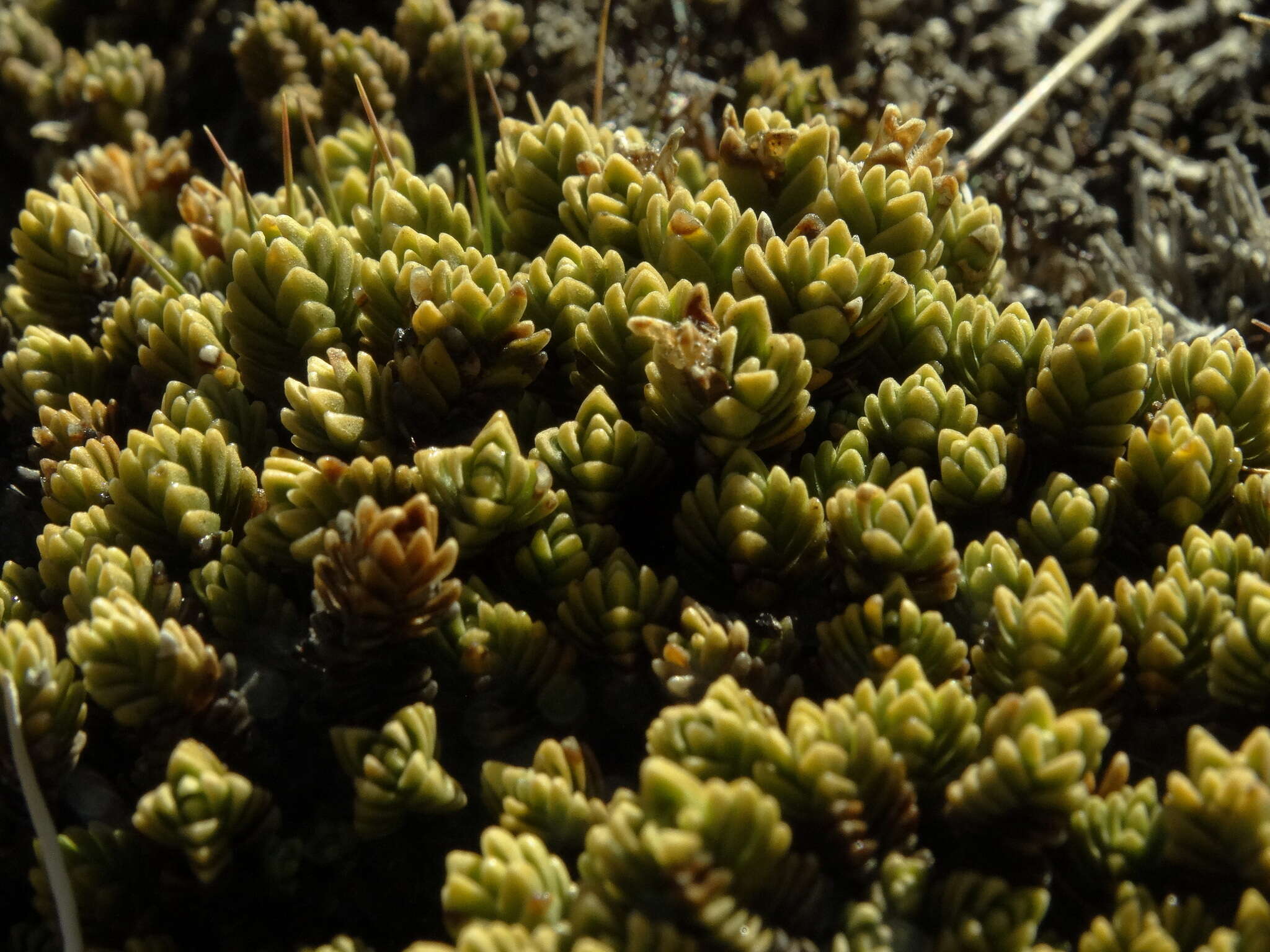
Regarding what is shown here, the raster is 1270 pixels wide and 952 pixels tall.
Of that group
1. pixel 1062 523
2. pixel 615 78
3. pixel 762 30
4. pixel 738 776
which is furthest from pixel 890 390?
pixel 762 30

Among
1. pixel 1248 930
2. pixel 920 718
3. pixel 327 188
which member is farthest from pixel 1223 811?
pixel 327 188

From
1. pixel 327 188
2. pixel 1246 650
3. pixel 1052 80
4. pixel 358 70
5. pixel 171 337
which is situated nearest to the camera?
pixel 1246 650

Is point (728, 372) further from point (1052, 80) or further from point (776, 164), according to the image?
point (1052, 80)

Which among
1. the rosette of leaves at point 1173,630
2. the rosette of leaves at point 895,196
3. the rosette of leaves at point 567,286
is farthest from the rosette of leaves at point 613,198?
the rosette of leaves at point 1173,630

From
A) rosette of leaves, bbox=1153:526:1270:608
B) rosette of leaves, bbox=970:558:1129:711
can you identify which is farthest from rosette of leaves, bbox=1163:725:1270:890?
rosette of leaves, bbox=1153:526:1270:608

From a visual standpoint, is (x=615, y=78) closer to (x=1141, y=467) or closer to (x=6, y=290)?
(x=6, y=290)

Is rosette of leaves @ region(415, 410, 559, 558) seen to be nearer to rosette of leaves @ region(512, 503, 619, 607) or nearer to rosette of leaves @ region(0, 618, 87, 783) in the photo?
rosette of leaves @ region(512, 503, 619, 607)

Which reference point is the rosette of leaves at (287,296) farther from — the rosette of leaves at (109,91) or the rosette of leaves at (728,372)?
the rosette of leaves at (109,91)
